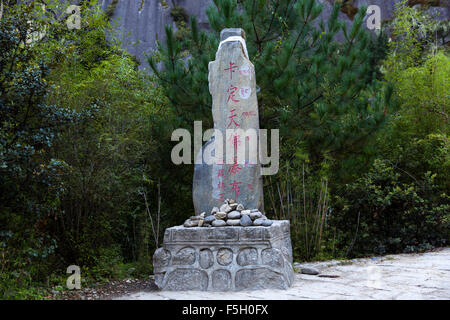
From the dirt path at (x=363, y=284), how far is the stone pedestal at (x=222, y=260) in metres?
0.11

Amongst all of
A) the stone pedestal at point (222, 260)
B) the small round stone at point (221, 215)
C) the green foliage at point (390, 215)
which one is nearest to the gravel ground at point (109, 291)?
the stone pedestal at point (222, 260)

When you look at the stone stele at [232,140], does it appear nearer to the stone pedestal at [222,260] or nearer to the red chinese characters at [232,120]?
the red chinese characters at [232,120]

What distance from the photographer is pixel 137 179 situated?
4512 mm

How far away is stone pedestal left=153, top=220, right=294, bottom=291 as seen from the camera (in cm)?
321

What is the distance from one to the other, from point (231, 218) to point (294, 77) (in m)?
2.22

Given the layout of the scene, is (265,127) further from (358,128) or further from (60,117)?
(60,117)

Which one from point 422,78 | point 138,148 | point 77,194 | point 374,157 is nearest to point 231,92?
point 138,148

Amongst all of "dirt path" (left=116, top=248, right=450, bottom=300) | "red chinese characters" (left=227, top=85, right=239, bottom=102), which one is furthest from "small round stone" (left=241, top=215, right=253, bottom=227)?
"red chinese characters" (left=227, top=85, right=239, bottom=102)

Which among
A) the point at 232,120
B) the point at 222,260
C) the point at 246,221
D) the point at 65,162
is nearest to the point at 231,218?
the point at 246,221

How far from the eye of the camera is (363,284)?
10.9ft

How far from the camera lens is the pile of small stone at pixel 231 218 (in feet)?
11.2

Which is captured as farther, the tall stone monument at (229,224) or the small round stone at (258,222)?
the small round stone at (258,222)

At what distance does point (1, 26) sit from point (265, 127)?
302 cm

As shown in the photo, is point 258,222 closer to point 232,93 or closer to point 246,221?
point 246,221
